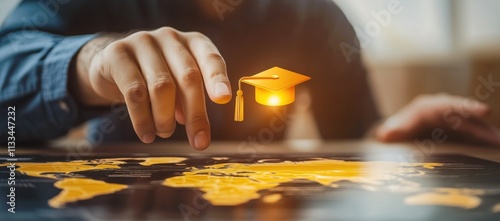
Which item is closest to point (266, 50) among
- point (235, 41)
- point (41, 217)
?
point (235, 41)

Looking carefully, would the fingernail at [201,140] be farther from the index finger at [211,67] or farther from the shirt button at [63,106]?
the shirt button at [63,106]

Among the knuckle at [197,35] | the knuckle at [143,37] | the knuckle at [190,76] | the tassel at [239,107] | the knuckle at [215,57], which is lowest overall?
the tassel at [239,107]

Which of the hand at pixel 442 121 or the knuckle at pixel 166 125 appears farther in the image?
the hand at pixel 442 121

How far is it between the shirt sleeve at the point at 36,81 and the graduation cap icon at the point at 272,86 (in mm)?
313

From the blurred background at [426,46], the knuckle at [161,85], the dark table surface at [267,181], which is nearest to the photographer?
the dark table surface at [267,181]

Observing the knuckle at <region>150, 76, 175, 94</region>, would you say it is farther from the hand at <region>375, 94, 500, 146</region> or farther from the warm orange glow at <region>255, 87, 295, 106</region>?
the hand at <region>375, 94, 500, 146</region>

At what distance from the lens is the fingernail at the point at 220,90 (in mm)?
1010

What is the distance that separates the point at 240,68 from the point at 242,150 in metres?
0.16

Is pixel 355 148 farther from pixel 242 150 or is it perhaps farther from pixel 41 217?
pixel 41 217

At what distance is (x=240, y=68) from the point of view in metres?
1.05

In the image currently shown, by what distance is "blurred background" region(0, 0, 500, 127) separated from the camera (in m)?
1.10

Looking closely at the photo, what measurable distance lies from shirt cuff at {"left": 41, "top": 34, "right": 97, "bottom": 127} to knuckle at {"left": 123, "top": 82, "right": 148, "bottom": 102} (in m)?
0.13

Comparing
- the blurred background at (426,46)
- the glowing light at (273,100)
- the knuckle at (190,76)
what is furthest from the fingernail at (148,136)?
the blurred background at (426,46)

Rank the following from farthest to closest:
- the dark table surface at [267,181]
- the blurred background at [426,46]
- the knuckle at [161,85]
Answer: the blurred background at [426,46], the knuckle at [161,85], the dark table surface at [267,181]
